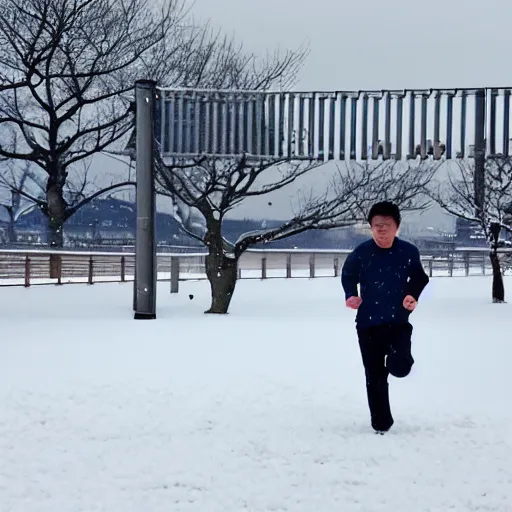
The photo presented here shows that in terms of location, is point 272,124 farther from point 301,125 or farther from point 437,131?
point 437,131

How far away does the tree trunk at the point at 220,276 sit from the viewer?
13.1m

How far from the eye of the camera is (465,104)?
37.8ft

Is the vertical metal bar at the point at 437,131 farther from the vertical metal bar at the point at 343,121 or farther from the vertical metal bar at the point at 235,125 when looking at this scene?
the vertical metal bar at the point at 235,125

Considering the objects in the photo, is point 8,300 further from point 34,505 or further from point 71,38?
point 34,505

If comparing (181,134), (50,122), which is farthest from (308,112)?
(50,122)

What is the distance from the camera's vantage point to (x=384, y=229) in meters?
4.93

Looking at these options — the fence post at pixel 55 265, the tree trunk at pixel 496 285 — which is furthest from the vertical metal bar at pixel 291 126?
the fence post at pixel 55 265

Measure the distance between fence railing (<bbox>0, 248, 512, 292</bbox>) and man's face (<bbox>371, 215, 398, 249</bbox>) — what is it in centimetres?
1375

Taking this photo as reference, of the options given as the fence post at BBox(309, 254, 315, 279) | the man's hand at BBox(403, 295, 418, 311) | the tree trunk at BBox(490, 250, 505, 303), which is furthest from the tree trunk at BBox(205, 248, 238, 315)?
the fence post at BBox(309, 254, 315, 279)

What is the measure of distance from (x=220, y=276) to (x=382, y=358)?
8.28m

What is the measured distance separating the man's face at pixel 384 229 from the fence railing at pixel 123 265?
45.1 ft

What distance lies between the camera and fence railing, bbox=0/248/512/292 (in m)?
21.0

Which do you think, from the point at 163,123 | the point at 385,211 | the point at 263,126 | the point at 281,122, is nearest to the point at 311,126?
the point at 281,122

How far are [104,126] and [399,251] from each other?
15935mm
